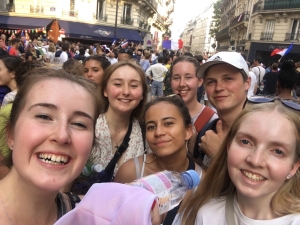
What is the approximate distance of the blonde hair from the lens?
145cm

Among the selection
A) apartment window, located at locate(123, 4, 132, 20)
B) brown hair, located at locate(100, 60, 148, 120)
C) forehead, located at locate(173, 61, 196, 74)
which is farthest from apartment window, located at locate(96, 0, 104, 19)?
brown hair, located at locate(100, 60, 148, 120)

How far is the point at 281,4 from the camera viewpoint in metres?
27.2

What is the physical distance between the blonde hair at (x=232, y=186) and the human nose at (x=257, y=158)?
0.21m

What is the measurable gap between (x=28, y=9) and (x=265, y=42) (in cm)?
2497

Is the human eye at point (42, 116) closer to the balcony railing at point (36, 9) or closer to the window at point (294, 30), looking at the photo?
the balcony railing at point (36, 9)

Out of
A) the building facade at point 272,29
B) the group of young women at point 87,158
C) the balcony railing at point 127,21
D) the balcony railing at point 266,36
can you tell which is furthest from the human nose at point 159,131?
the balcony railing at point 127,21

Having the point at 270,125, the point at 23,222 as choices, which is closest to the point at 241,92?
the point at 270,125

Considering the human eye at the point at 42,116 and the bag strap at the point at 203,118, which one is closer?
the human eye at the point at 42,116

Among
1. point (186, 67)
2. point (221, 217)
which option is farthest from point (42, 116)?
point (186, 67)

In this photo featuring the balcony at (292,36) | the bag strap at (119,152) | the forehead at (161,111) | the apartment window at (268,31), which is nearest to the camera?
the forehead at (161,111)

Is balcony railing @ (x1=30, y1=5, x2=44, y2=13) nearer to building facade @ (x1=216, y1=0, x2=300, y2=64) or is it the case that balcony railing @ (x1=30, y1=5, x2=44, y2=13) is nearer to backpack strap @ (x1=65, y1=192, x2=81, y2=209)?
building facade @ (x1=216, y1=0, x2=300, y2=64)

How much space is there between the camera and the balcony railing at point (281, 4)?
26025 millimetres

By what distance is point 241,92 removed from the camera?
2.35 m

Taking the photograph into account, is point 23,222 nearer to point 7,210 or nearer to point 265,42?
point 7,210
